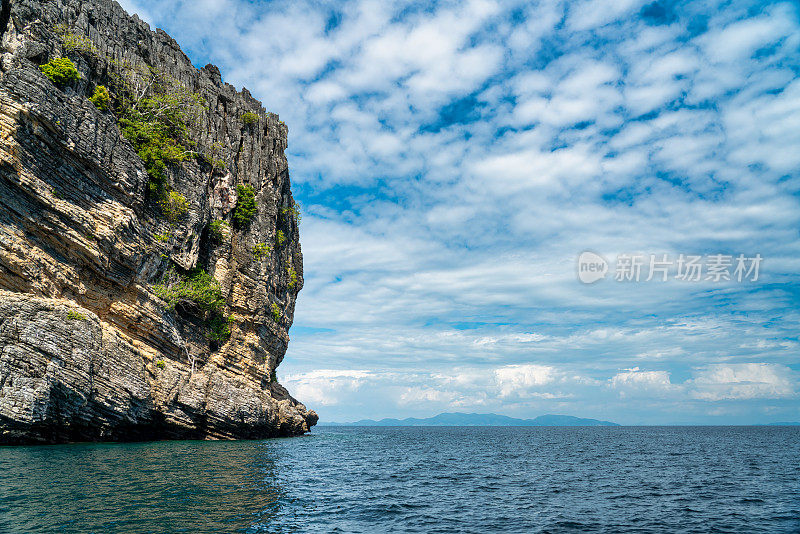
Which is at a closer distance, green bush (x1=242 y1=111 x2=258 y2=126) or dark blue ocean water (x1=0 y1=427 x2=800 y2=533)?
dark blue ocean water (x1=0 y1=427 x2=800 y2=533)

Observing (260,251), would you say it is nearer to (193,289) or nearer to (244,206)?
(244,206)

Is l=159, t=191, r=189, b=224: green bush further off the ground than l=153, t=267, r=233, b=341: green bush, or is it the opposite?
l=159, t=191, r=189, b=224: green bush

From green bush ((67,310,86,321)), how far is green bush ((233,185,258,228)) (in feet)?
87.0

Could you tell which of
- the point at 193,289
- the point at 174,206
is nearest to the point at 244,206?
the point at 174,206

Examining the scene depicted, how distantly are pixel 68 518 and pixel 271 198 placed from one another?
176 feet

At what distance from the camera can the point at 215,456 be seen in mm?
34500

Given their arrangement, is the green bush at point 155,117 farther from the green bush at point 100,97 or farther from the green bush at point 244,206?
the green bush at point 244,206

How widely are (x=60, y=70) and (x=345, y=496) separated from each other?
42189 mm

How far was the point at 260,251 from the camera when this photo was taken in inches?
2425

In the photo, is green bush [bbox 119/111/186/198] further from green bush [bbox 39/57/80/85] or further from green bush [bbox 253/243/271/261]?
green bush [bbox 253/243/271/261]

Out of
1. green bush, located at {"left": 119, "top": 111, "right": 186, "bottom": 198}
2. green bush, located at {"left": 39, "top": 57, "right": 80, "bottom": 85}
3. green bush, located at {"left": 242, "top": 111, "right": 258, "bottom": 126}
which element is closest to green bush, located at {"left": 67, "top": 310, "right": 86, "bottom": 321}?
green bush, located at {"left": 119, "top": 111, "right": 186, "bottom": 198}

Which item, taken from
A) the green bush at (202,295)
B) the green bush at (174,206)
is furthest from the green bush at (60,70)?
the green bush at (202,295)

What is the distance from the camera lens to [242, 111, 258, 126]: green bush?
66.1 metres

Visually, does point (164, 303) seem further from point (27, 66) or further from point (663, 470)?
point (663, 470)
